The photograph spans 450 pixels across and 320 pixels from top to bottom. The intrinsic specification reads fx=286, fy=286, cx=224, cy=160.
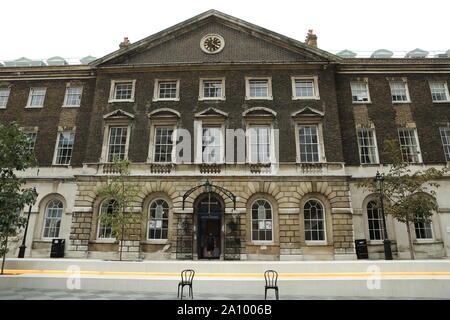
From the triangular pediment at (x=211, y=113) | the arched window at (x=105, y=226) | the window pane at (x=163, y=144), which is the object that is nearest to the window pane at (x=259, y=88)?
the triangular pediment at (x=211, y=113)

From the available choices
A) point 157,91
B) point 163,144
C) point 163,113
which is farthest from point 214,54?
point 163,144

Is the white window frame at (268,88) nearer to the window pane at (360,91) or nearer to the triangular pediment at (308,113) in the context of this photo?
the triangular pediment at (308,113)

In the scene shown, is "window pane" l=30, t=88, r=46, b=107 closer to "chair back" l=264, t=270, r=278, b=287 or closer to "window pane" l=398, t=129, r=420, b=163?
"chair back" l=264, t=270, r=278, b=287

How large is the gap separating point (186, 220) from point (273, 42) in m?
14.3

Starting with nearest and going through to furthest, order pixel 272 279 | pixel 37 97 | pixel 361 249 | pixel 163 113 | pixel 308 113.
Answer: pixel 272 279 < pixel 361 249 < pixel 308 113 < pixel 163 113 < pixel 37 97

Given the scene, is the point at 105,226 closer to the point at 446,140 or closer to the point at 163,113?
the point at 163,113

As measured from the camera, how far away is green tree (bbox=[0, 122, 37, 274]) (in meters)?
10.9

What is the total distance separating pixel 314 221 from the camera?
59.4 feet

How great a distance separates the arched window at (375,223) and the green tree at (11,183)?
18731mm

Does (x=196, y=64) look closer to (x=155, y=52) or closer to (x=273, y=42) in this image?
(x=155, y=52)

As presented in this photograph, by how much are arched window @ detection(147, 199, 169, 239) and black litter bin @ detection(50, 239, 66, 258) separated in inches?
218

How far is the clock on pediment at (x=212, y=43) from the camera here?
21344 millimetres

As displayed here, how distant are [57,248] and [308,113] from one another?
1850 centimetres
